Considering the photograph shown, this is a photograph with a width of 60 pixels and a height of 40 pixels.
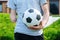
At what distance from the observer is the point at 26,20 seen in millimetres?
2924

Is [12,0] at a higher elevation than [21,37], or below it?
higher

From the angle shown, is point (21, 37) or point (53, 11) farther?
point (53, 11)

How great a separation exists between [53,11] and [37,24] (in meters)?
25.1

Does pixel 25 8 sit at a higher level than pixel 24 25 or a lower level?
higher

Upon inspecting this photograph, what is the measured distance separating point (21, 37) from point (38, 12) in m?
0.31

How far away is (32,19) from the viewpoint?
2922mm

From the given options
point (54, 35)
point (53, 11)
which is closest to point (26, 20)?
point (54, 35)

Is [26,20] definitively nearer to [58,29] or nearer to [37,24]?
[37,24]

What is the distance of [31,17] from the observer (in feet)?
9.60

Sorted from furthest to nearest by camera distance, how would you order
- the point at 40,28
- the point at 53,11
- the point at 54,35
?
the point at 53,11 < the point at 54,35 < the point at 40,28

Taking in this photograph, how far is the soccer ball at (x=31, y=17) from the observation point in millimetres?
2904

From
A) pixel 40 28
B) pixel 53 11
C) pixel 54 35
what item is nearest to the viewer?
pixel 40 28

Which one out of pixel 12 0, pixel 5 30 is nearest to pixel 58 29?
pixel 5 30

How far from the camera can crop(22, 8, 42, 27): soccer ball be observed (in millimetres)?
2904
